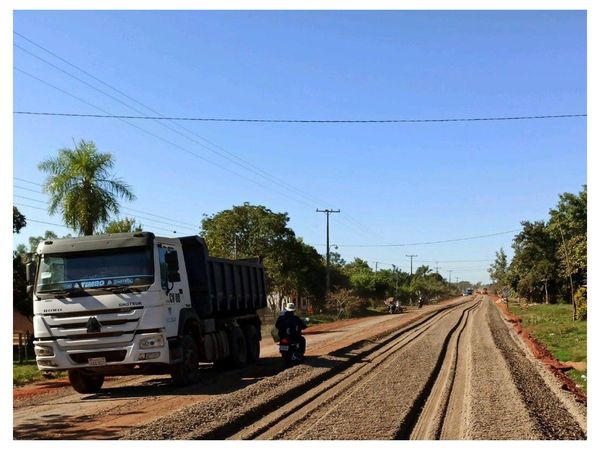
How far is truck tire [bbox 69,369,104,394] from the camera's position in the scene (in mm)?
13367

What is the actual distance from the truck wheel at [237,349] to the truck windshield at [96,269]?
16.6ft

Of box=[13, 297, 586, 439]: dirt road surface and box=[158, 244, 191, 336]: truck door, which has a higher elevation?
box=[158, 244, 191, 336]: truck door

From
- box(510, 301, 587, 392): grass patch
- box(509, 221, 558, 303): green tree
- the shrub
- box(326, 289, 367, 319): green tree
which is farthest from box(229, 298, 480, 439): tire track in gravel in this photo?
box(509, 221, 558, 303): green tree

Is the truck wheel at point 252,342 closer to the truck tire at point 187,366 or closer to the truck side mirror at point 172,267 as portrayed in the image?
the truck tire at point 187,366

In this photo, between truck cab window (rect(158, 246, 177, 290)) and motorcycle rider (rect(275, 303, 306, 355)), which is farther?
motorcycle rider (rect(275, 303, 306, 355))

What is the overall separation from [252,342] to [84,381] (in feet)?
19.9

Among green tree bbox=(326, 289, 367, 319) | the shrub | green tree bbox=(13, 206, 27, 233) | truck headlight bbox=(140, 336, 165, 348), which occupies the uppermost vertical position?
green tree bbox=(13, 206, 27, 233)

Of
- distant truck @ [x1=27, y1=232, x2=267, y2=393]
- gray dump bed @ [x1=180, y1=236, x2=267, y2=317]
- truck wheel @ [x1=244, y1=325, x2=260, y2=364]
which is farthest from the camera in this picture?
truck wheel @ [x1=244, y1=325, x2=260, y2=364]

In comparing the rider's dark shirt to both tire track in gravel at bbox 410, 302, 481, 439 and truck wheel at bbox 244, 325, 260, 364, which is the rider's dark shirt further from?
tire track in gravel at bbox 410, 302, 481, 439

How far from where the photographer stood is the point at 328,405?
1072cm

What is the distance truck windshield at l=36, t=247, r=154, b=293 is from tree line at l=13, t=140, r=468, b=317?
151 cm

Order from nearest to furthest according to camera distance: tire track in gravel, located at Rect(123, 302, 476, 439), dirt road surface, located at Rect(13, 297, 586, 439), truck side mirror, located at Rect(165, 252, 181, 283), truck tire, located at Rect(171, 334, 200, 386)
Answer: tire track in gravel, located at Rect(123, 302, 476, 439), dirt road surface, located at Rect(13, 297, 586, 439), truck side mirror, located at Rect(165, 252, 181, 283), truck tire, located at Rect(171, 334, 200, 386)

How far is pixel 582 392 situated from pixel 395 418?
20.5ft

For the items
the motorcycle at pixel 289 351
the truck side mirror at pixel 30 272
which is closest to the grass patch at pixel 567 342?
the motorcycle at pixel 289 351
